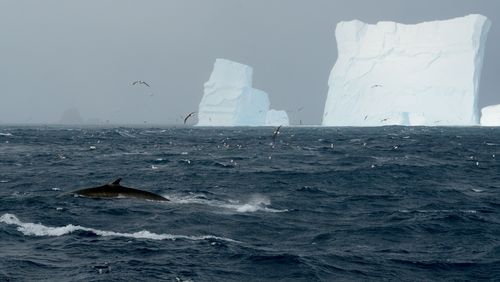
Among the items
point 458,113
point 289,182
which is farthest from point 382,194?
point 458,113

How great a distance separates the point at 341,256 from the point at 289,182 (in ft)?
45.9

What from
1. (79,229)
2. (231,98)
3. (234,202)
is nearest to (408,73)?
(231,98)

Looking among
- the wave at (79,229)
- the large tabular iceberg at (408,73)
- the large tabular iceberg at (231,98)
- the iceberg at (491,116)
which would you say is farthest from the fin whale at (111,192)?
the iceberg at (491,116)

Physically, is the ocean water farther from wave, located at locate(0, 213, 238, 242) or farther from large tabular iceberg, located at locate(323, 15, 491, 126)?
large tabular iceberg, located at locate(323, 15, 491, 126)

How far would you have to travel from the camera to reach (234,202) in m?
19.8

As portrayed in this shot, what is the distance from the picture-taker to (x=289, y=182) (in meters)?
26.3

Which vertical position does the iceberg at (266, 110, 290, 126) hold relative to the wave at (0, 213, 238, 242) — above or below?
above

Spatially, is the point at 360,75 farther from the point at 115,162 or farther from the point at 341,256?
the point at 341,256

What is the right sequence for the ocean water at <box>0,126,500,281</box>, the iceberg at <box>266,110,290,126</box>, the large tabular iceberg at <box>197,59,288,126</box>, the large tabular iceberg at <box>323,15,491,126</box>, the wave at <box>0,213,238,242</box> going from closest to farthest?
the ocean water at <box>0,126,500,281</box> < the wave at <box>0,213,238,242</box> < the large tabular iceberg at <box>323,15,491,126</box> < the large tabular iceberg at <box>197,59,288,126</box> < the iceberg at <box>266,110,290,126</box>

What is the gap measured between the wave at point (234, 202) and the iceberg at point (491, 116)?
115965mm

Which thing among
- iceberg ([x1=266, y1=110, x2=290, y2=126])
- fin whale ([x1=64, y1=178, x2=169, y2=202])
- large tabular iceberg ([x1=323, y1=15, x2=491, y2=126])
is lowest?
fin whale ([x1=64, y1=178, x2=169, y2=202])

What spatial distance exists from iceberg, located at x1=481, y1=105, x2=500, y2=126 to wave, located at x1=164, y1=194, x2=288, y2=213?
115965 mm

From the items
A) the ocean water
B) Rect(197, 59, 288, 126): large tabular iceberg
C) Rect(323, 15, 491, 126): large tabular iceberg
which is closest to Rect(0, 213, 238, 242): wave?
the ocean water

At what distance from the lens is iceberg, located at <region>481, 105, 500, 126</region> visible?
12471 cm
